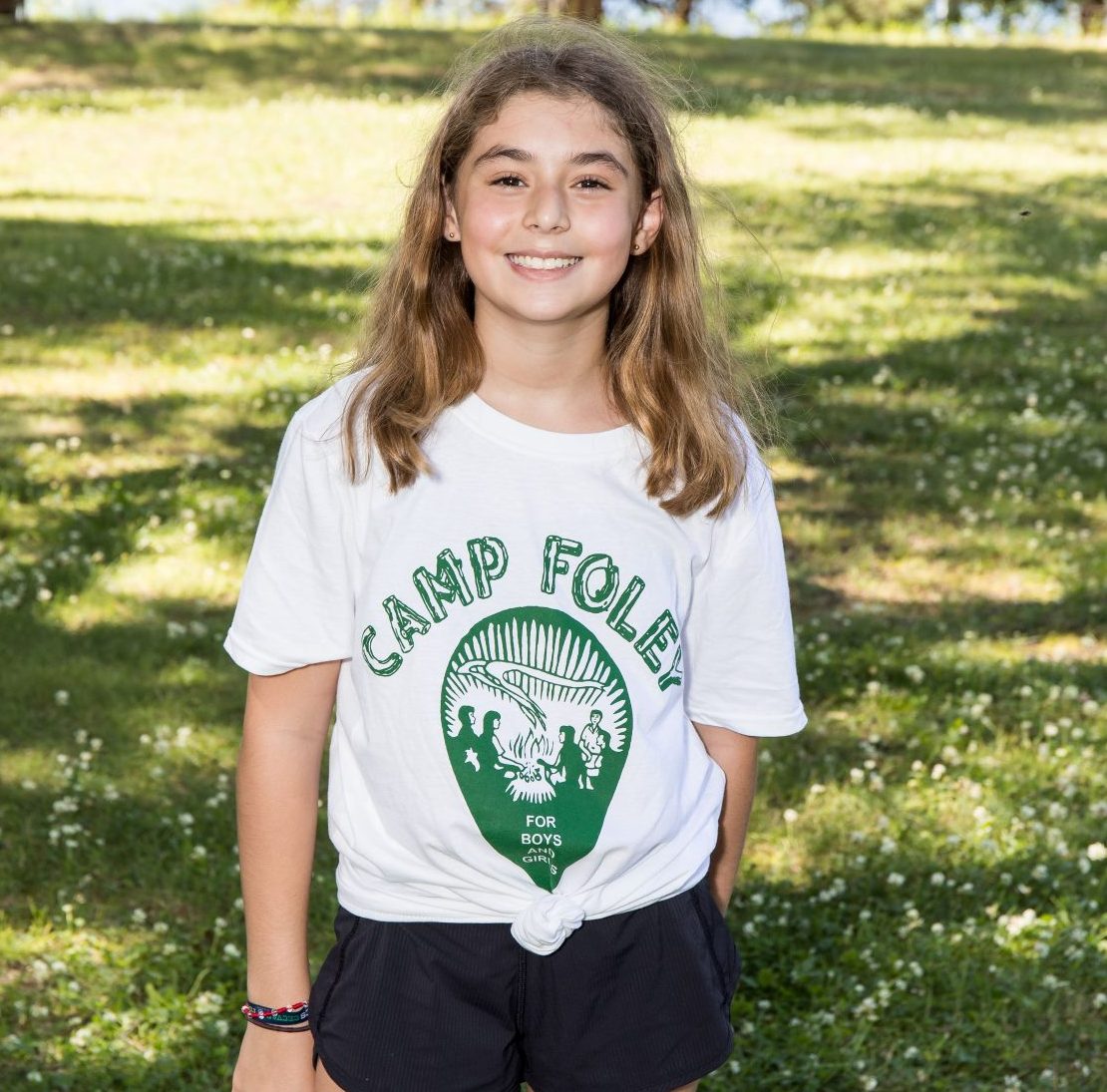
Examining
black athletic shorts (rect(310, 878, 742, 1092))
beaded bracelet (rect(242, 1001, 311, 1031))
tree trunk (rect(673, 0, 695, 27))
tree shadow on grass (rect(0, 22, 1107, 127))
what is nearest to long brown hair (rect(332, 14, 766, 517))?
black athletic shorts (rect(310, 878, 742, 1092))

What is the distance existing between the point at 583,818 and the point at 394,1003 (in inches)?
14.9

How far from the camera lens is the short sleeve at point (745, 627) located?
2.35 metres

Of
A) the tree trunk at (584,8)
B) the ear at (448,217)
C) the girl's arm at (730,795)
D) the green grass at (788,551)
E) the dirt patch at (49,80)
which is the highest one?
the tree trunk at (584,8)

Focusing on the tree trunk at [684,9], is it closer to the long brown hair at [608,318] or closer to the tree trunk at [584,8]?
the tree trunk at [584,8]

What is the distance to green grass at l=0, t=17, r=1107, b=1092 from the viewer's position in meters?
4.14

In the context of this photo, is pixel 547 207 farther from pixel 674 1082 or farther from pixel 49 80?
pixel 49 80

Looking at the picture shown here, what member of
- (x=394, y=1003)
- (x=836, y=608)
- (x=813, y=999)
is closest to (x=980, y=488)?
(x=836, y=608)

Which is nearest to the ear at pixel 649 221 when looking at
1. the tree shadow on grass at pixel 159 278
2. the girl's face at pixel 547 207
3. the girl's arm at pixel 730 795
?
the girl's face at pixel 547 207

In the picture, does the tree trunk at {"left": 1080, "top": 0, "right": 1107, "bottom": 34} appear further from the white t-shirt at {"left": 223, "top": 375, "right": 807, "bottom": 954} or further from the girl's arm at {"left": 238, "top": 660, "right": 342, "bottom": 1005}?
the girl's arm at {"left": 238, "top": 660, "right": 342, "bottom": 1005}

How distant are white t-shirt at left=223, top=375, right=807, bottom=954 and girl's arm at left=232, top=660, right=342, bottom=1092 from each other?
0.07 m

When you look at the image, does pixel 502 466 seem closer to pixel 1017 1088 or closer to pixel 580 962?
pixel 580 962

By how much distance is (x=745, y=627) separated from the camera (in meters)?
2.38

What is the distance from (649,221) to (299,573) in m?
0.81

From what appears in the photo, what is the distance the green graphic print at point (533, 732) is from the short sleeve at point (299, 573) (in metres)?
0.20
